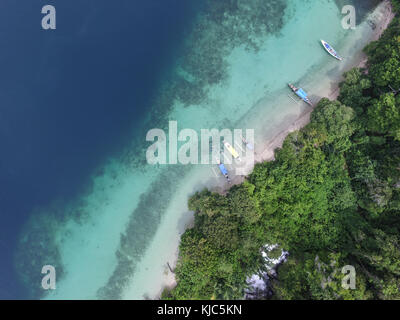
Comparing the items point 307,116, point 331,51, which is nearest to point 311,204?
point 307,116

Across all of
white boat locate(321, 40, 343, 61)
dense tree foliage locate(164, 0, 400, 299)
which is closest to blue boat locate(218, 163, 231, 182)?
dense tree foliage locate(164, 0, 400, 299)

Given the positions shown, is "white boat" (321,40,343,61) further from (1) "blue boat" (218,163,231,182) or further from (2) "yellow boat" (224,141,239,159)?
(1) "blue boat" (218,163,231,182)

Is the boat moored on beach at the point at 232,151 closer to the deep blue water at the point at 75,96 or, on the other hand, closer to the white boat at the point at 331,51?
the deep blue water at the point at 75,96

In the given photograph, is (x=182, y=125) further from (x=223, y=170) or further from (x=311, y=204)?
(x=311, y=204)

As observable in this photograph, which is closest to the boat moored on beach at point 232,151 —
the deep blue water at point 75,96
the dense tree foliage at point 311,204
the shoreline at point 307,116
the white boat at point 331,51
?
the shoreline at point 307,116
